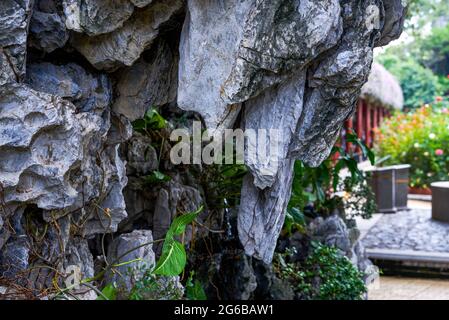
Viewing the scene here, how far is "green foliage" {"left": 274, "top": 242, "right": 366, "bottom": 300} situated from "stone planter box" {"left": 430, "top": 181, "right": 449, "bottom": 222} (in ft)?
11.0

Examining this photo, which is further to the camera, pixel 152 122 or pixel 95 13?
pixel 152 122

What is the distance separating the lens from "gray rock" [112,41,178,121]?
3.19 metres

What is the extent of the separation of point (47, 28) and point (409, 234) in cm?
584

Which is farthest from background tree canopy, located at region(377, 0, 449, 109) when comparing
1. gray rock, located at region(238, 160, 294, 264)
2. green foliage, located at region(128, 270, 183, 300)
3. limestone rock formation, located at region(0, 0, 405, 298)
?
green foliage, located at region(128, 270, 183, 300)

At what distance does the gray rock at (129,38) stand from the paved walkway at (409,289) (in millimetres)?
3648

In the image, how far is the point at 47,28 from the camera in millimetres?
2740

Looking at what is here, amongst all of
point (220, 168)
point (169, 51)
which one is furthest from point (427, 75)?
point (169, 51)

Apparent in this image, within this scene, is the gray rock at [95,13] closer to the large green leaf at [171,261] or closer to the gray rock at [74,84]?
the gray rock at [74,84]

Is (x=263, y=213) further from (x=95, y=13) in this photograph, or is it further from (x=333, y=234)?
(x=333, y=234)

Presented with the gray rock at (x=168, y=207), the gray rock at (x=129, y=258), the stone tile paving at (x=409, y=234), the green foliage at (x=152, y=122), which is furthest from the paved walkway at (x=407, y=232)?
the gray rock at (x=129, y=258)

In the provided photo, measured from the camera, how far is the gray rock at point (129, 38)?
9.30ft

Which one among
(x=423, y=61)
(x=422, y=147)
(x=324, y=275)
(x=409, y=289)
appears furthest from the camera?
(x=423, y=61)

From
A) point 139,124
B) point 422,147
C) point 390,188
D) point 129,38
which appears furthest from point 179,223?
point 422,147

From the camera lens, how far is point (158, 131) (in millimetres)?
4359
